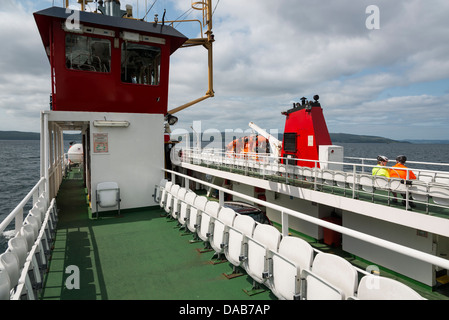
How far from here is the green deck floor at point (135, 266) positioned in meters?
3.99

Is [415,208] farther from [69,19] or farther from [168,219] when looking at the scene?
[69,19]

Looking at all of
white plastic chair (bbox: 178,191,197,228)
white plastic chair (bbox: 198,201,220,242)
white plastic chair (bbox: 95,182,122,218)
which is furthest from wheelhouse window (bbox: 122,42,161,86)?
white plastic chair (bbox: 198,201,220,242)

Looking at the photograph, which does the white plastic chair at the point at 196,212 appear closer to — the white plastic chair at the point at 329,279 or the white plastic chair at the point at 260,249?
the white plastic chair at the point at 260,249

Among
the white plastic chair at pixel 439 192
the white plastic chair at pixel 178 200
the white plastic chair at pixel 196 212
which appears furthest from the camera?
the white plastic chair at pixel 178 200

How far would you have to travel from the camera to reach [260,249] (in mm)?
3713

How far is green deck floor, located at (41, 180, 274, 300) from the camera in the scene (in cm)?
399

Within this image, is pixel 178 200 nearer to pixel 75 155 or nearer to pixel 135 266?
pixel 135 266

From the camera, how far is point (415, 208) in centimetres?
667

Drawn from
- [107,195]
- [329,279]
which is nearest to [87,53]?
[107,195]

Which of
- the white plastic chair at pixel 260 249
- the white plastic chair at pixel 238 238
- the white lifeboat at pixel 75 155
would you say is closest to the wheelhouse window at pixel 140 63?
the white plastic chair at pixel 238 238

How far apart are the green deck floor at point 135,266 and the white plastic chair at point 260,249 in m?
0.34

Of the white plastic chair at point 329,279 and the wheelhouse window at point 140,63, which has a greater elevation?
the wheelhouse window at point 140,63
